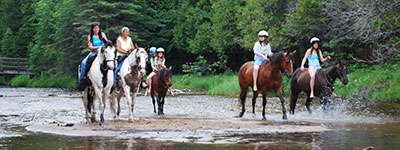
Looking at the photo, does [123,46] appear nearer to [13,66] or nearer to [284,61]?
[284,61]

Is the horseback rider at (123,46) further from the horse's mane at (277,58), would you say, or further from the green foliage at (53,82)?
the green foliage at (53,82)

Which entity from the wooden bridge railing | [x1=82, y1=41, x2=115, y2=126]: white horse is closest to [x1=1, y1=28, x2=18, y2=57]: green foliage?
the wooden bridge railing

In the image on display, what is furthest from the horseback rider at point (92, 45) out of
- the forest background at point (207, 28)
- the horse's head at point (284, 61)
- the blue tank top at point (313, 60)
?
the forest background at point (207, 28)

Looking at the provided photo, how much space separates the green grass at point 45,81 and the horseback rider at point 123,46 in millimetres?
34569

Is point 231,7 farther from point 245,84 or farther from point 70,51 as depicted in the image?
point 245,84

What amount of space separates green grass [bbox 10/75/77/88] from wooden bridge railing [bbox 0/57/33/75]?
0.72 meters

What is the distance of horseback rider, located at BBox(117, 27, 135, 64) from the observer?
15.0m

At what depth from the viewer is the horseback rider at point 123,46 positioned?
49.2ft

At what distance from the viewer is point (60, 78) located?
53000 mm

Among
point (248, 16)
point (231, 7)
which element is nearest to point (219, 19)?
point (231, 7)

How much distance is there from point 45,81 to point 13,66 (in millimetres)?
6258

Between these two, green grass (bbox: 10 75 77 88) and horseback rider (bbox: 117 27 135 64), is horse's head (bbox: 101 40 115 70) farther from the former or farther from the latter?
green grass (bbox: 10 75 77 88)

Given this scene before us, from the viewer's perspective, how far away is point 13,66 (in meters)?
58.9

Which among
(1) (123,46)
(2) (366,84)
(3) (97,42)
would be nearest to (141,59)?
(1) (123,46)
